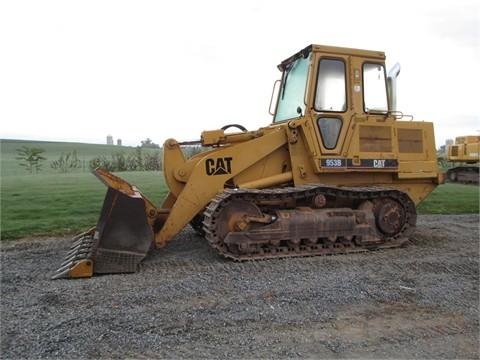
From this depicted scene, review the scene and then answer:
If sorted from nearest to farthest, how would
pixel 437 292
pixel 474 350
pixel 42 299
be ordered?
1. pixel 474 350
2. pixel 42 299
3. pixel 437 292

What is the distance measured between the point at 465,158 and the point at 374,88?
1838cm

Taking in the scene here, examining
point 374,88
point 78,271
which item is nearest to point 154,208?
point 78,271

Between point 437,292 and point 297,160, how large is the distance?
9.70ft

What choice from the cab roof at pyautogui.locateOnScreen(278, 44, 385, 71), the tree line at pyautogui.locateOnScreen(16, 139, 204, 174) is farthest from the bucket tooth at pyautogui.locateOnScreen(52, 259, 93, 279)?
the tree line at pyautogui.locateOnScreen(16, 139, 204, 174)

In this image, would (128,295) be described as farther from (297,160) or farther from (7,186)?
(7,186)

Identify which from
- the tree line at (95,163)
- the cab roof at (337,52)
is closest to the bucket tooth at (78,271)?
the cab roof at (337,52)

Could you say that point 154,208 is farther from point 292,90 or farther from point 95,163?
point 95,163

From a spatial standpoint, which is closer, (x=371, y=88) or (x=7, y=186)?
(x=371, y=88)

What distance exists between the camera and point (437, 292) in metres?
4.87

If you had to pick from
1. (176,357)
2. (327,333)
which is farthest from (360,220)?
(176,357)

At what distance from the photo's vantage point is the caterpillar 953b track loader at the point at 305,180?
6141mm

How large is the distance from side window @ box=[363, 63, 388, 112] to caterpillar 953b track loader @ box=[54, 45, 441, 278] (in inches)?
0.7

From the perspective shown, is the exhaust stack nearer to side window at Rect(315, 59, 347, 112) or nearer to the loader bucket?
side window at Rect(315, 59, 347, 112)

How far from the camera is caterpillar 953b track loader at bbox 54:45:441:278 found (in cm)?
614
